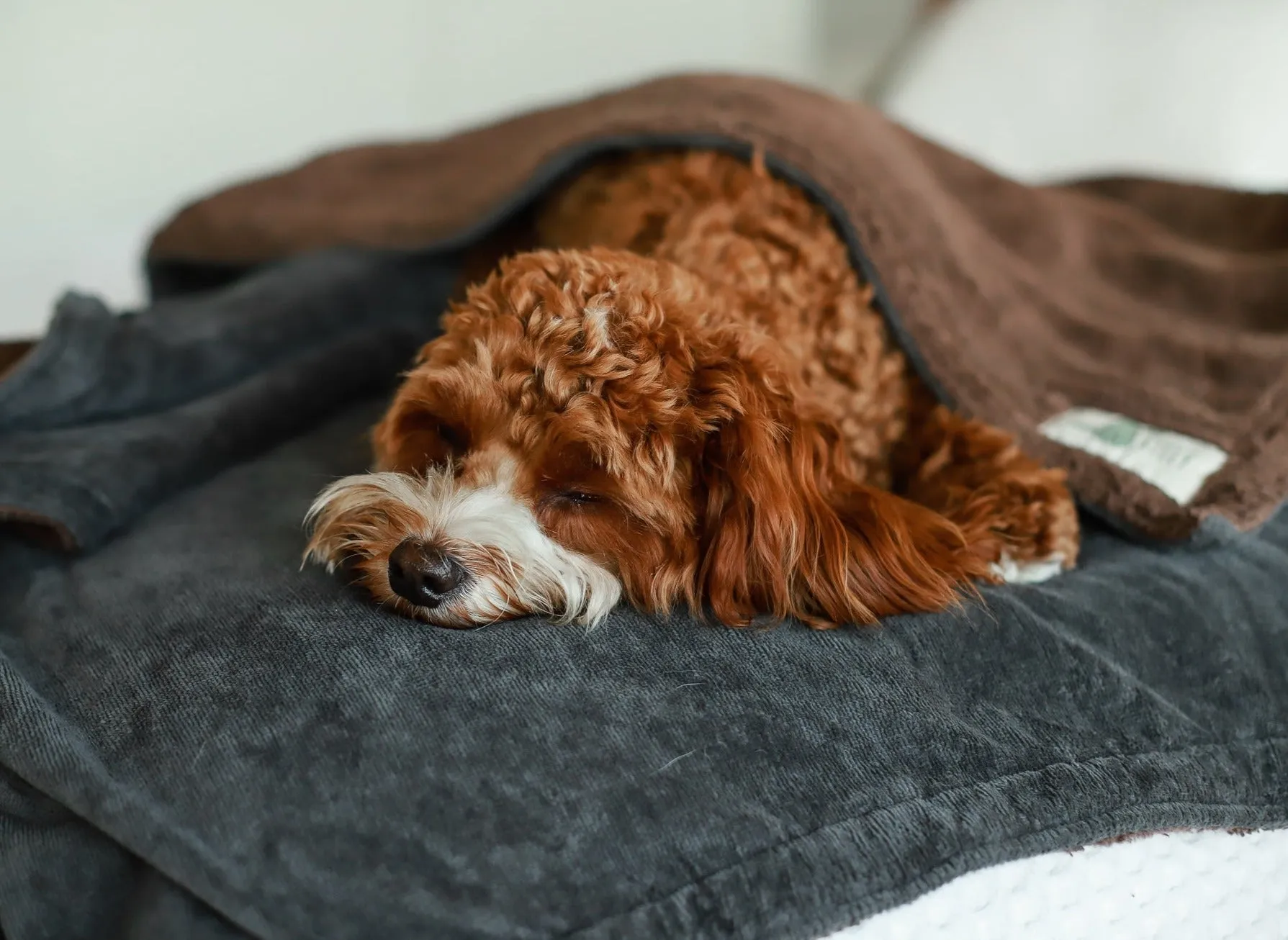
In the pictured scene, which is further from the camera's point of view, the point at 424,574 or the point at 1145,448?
the point at 1145,448

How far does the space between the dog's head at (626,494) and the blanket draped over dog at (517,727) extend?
6 centimetres

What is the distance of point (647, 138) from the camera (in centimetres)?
197

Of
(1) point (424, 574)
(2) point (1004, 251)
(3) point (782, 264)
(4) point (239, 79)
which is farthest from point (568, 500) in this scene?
(4) point (239, 79)

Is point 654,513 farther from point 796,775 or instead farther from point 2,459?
point 2,459

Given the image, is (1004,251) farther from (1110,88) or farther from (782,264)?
(1110,88)

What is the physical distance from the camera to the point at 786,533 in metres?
1.30

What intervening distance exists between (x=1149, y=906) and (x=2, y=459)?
161 cm

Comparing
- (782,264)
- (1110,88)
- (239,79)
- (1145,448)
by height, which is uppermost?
(1110,88)

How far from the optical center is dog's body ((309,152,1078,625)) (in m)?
1.31

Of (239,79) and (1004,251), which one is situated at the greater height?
(1004,251)

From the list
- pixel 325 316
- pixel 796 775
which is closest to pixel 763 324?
pixel 796 775

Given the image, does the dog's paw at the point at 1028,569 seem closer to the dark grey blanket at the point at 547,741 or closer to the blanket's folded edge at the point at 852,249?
the dark grey blanket at the point at 547,741

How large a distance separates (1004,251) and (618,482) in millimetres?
1362

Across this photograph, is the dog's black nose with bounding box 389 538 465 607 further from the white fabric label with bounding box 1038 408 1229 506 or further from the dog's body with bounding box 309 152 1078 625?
the white fabric label with bounding box 1038 408 1229 506
